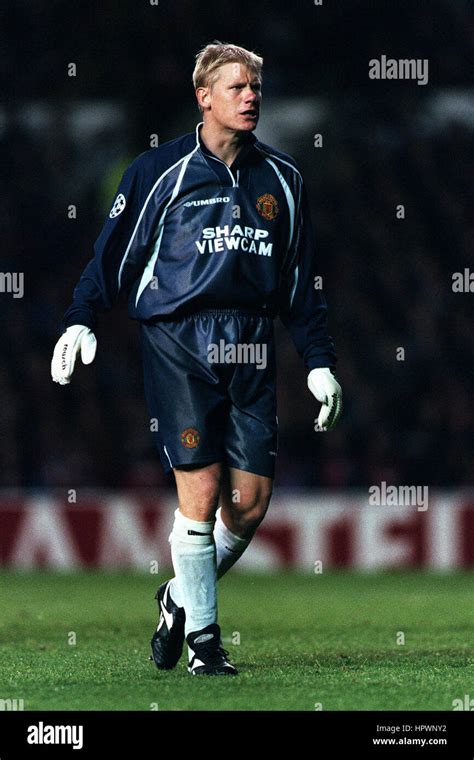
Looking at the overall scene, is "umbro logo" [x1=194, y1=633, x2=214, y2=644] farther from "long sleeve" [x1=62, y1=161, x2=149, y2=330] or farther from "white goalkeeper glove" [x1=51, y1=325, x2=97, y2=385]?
"long sleeve" [x1=62, y1=161, x2=149, y2=330]

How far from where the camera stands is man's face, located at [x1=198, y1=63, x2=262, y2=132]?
228 inches

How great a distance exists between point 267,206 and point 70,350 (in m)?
0.93

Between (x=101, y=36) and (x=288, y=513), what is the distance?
21.7 feet

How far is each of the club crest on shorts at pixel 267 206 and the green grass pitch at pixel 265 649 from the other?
5.64 ft

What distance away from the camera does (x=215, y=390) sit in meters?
5.80

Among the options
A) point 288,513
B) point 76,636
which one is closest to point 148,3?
point 288,513

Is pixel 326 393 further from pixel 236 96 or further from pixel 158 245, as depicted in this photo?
pixel 236 96

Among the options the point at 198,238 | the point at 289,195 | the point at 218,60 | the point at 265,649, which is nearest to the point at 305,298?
the point at 289,195

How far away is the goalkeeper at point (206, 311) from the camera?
575cm

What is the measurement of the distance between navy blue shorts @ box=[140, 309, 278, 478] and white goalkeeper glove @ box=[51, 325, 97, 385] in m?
0.26

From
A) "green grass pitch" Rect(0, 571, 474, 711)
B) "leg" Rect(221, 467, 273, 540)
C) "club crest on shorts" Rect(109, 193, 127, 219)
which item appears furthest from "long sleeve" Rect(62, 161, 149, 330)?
"green grass pitch" Rect(0, 571, 474, 711)

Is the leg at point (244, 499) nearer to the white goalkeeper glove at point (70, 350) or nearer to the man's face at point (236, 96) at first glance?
the white goalkeeper glove at point (70, 350)

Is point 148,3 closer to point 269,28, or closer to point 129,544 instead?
point 269,28
